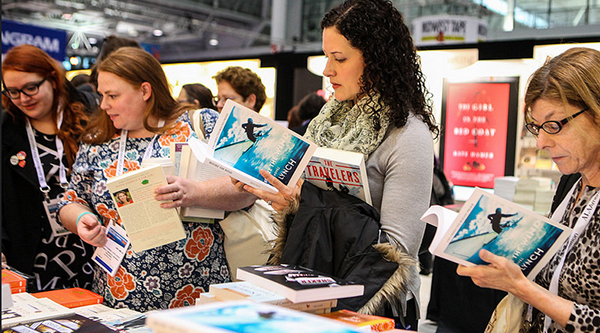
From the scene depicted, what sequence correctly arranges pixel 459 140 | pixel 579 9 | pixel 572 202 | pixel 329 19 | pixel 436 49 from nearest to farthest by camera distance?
→ pixel 572 202, pixel 329 19, pixel 436 49, pixel 459 140, pixel 579 9

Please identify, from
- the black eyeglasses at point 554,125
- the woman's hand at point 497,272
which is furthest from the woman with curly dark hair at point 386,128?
the black eyeglasses at point 554,125

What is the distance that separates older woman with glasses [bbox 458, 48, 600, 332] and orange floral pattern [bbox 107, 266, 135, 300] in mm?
1307

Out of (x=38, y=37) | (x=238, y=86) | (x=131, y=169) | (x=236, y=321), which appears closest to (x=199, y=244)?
(x=131, y=169)

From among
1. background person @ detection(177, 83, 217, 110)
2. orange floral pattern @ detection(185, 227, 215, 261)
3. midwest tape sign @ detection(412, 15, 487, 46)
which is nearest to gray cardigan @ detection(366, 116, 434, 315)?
orange floral pattern @ detection(185, 227, 215, 261)

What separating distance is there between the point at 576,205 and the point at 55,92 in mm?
2429

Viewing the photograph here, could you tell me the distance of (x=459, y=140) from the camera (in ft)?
24.2

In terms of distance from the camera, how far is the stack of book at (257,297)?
126 cm

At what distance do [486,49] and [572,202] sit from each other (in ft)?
16.0

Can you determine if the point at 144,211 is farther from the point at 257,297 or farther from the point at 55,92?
the point at 55,92

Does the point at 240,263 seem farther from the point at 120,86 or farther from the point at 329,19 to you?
the point at 329,19

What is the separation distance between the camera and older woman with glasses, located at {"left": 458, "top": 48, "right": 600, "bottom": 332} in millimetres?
1422

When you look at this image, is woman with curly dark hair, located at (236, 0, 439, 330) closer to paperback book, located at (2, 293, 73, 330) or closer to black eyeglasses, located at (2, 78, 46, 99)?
paperback book, located at (2, 293, 73, 330)

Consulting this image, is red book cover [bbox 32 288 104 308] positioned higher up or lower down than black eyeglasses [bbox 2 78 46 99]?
lower down

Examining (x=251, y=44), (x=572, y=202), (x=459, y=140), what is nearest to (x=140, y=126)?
(x=572, y=202)
